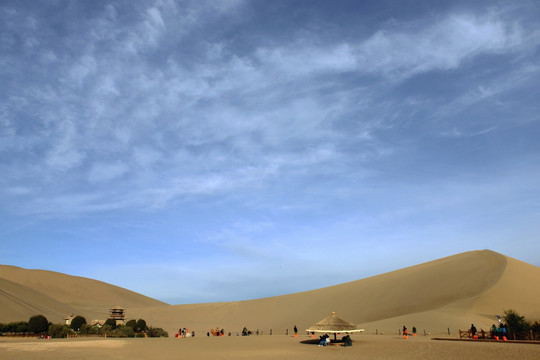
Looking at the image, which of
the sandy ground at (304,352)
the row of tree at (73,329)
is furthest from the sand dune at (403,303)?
the sandy ground at (304,352)

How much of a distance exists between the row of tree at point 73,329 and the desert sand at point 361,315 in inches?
158

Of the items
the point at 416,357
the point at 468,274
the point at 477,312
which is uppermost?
the point at 468,274

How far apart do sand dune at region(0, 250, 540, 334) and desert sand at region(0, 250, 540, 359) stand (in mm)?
119

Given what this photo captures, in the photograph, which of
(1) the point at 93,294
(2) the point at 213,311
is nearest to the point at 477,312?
(2) the point at 213,311

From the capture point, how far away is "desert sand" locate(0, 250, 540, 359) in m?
21.6

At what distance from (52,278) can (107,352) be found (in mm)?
107284

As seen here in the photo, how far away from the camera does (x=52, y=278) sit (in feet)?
375

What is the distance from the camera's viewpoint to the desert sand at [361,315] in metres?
21.6

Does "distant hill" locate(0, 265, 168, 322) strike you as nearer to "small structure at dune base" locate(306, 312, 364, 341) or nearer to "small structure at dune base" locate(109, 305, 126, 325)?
"small structure at dune base" locate(109, 305, 126, 325)

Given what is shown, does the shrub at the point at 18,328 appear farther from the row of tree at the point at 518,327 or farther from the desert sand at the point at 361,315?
the row of tree at the point at 518,327

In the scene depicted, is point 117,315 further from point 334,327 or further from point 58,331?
point 334,327

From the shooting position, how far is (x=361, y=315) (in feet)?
166

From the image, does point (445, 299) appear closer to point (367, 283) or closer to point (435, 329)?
point (435, 329)

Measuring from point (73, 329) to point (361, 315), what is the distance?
31.1 m
